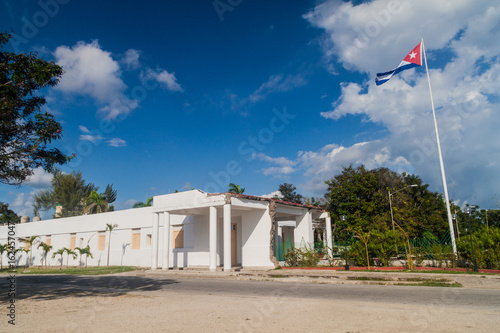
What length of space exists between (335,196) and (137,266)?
20494 millimetres

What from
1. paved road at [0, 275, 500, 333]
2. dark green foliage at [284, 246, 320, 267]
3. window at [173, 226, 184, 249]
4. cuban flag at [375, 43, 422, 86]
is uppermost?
cuban flag at [375, 43, 422, 86]

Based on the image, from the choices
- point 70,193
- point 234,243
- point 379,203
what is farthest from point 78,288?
point 70,193

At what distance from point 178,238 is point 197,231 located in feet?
7.01

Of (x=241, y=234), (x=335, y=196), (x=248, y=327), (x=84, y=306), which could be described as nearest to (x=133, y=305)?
(x=84, y=306)

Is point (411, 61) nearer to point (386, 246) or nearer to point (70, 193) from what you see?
point (386, 246)

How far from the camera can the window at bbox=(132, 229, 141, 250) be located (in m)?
28.0

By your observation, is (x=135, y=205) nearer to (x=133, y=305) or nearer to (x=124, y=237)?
(x=124, y=237)

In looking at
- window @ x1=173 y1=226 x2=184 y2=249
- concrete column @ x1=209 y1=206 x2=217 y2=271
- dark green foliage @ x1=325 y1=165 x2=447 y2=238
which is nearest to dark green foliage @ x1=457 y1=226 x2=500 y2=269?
concrete column @ x1=209 y1=206 x2=217 y2=271

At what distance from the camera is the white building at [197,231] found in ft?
68.8

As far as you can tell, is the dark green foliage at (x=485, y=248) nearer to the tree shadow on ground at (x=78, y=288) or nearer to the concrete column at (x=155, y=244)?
the tree shadow on ground at (x=78, y=288)

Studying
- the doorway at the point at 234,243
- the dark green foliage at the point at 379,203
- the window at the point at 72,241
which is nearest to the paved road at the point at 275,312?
the doorway at the point at 234,243

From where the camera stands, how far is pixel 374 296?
9633 millimetres

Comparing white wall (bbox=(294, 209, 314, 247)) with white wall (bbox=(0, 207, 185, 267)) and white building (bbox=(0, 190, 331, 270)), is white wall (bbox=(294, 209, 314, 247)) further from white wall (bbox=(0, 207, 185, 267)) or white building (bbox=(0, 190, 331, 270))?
white wall (bbox=(0, 207, 185, 267))

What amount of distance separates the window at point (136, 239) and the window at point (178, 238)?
381cm
